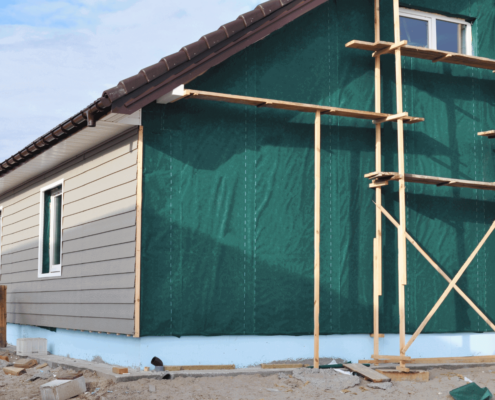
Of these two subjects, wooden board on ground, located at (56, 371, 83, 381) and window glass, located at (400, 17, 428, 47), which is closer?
wooden board on ground, located at (56, 371, 83, 381)

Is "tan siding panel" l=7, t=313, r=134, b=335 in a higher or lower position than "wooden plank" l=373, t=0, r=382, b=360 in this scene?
lower

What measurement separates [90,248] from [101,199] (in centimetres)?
76

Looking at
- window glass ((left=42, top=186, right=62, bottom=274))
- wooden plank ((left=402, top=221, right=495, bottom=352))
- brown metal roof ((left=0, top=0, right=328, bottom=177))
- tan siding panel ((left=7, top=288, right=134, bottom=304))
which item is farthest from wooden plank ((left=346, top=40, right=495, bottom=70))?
window glass ((left=42, top=186, right=62, bottom=274))

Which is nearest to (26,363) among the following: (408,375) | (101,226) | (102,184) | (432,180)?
(101,226)

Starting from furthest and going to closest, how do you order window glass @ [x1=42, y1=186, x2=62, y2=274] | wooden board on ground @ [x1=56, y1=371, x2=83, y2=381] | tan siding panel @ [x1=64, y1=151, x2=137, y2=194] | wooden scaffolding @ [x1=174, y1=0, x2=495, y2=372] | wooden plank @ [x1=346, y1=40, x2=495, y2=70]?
1. window glass @ [x1=42, y1=186, x2=62, y2=274]
2. wooden plank @ [x1=346, y1=40, x2=495, y2=70]
3. wooden scaffolding @ [x1=174, y1=0, x2=495, y2=372]
4. tan siding panel @ [x1=64, y1=151, x2=137, y2=194]
5. wooden board on ground @ [x1=56, y1=371, x2=83, y2=381]

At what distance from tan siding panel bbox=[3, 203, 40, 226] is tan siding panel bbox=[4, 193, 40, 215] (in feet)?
0.21

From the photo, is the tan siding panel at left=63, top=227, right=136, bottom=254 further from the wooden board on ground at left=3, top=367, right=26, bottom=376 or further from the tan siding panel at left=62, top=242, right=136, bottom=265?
the wooden board on ground at left=3, top=367, right=26, bottom=376

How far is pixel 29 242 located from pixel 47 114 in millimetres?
44652

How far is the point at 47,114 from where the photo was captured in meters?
53.3

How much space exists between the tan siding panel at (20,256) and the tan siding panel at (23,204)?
86 centimetres

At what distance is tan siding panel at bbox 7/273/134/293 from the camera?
7.77 meters

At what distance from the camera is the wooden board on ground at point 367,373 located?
7218 mm

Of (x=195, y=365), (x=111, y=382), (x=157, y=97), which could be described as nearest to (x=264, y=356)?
(x=195, y=365)

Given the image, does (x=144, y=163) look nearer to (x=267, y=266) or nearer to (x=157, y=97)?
(x=157, y=97)
